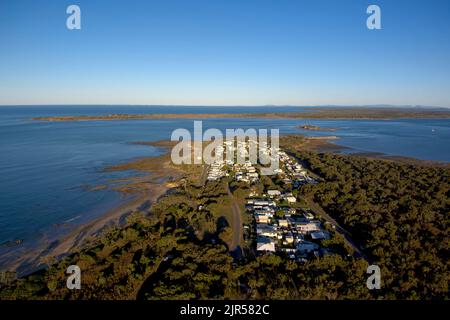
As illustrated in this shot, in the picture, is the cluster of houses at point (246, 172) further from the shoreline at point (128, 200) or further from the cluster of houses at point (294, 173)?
the shoreline at point (128, 200)

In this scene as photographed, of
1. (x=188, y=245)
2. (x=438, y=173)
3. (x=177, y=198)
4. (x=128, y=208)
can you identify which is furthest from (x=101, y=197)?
(x=438, y=173)

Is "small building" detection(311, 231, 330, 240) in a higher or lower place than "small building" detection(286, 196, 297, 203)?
lower

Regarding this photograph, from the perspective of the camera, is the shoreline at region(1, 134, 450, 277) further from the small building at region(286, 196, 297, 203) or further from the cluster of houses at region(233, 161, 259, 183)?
the small building at region(286, 196, 297, 203)

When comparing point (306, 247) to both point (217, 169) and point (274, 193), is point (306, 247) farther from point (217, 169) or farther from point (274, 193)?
point (217, 169)

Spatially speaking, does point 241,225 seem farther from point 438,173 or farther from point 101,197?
point 438,173

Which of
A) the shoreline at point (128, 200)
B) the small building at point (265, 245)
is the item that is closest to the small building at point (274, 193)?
the small building at point (265, 245)

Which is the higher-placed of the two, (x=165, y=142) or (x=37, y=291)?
(x=165, y=142)

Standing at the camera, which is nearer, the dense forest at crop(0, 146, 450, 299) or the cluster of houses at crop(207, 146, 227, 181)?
the dense forest at crop(0, 146, 450, 299)

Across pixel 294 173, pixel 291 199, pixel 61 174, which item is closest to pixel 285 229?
pixel 291 199

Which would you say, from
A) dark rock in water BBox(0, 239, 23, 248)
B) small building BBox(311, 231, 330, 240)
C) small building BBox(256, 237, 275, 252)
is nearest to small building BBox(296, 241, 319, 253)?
small building BBox(311, 231, 330, 240)
